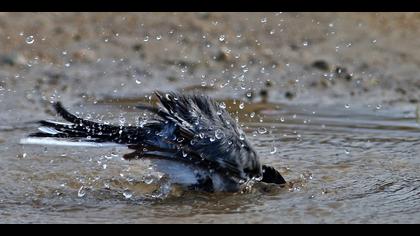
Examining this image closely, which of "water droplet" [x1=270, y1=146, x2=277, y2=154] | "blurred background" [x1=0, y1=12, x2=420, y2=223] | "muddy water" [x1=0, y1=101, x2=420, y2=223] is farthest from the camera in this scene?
"water droplet" [x1=270, y1=146, x2=277, y2=154]

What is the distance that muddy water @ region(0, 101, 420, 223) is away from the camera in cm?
544

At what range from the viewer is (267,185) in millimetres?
6000

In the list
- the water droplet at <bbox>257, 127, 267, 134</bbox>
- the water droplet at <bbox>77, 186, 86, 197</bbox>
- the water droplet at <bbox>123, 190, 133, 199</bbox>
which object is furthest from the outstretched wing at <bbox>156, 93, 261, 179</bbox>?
the water droplet at <bbox>257, 127, 267, 134</bbox>

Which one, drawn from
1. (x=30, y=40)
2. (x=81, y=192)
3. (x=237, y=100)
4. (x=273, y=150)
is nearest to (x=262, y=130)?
(x=273, y=150)

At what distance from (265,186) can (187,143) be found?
56 cm

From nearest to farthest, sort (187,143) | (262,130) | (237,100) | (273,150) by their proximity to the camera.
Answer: (187,143)
(273,150)
(262,130)
(237,100)

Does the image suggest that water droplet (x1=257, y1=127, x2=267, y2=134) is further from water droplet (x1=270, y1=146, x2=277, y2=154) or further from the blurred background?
water droplet (x1=270, y1=146, x2=277, y2=154)

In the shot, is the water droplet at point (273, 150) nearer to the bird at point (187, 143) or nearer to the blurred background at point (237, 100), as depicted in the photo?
the blurred background at point (237, 100)

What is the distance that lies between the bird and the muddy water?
10 cm

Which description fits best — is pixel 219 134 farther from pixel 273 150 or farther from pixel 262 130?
pixel 262 130

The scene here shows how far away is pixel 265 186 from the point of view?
598 cm

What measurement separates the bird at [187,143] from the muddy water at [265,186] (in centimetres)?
10

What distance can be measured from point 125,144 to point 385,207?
5.31ft
